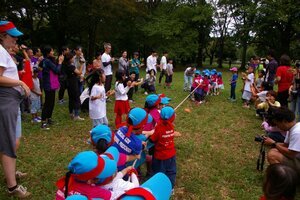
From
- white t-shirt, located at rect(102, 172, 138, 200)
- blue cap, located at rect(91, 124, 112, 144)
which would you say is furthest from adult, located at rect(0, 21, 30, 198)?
white t-shirt, located at rect(102, 172, 138, 200)

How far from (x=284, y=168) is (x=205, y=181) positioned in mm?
2659

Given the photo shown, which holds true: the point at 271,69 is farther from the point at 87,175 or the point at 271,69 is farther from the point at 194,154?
the point at 87,175

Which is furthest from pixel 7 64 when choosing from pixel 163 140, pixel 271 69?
pixel 271 69

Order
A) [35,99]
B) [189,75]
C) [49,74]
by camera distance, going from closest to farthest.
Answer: [49,74] < [35,99] < [189,75]

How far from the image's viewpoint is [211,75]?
39.2 feet

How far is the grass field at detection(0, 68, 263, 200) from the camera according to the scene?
406 cm

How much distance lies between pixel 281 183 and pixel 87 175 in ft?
4.26

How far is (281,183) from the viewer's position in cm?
→ 177

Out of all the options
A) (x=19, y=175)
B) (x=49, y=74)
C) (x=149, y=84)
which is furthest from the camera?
(x=149, y=84)

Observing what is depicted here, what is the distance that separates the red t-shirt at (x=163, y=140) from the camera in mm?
3720

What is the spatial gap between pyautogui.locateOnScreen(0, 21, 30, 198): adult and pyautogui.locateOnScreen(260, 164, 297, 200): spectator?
8.93ft

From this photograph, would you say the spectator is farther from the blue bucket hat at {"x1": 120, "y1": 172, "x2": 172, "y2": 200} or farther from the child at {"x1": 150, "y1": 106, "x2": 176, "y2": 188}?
the child at {"x1": 150, "y1": 106, "x2": 176, "y2": 188}

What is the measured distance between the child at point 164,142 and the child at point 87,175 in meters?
1.66

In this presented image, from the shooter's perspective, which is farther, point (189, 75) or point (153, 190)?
point (189, 75)
